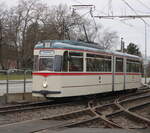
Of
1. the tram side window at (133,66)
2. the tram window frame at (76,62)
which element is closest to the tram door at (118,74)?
the tram side window at (133,66)

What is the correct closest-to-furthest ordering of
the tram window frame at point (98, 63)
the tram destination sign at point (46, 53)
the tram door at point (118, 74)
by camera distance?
the tram destination sign at point (46, 53) < the tram window frame at point (98, 63) < the tram door at point (118, 74)

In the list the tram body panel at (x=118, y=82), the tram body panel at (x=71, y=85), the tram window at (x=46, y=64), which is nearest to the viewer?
the tram body panel at (x=71, y=85)

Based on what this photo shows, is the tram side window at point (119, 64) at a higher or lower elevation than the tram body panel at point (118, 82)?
higher

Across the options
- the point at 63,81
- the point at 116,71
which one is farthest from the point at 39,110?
the point at 116,71

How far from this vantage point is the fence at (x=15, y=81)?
16.5 metres

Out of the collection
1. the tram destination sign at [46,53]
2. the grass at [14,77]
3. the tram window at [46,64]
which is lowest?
the grass at [14,77]

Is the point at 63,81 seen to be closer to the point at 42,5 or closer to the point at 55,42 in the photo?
the point at 55,42

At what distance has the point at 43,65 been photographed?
50.5 feet

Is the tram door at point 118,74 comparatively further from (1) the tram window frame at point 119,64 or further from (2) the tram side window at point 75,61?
(2) the tram side window at point 75,61

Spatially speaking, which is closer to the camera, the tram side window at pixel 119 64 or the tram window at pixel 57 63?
the tram window at pixel 57 63

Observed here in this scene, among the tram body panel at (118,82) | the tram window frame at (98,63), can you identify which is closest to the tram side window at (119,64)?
the tram body panel at (118,82)

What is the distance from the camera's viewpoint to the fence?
1653cm

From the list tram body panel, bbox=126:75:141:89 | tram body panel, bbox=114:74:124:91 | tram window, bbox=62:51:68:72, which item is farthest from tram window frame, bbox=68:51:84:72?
tram body panel, bbox=126:75:141:89

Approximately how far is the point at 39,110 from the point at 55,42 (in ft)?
11.6
